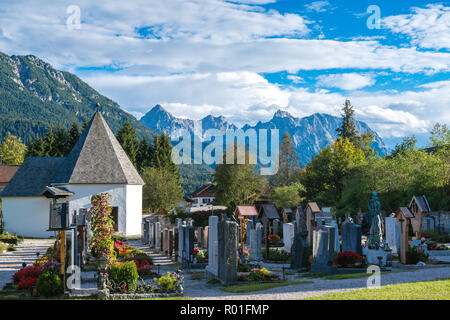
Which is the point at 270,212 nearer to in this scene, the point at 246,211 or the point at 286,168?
the point at 246,211

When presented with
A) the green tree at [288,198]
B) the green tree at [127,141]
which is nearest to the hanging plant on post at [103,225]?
the green tree at [288,198]

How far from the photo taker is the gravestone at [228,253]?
1420 cm

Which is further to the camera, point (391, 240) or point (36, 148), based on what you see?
point (36, 148)

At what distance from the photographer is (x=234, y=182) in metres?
62.1

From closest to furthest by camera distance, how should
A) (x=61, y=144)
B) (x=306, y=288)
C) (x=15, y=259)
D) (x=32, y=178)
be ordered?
1. (x=306, y=288)
2. (x=15, y=259)
3. (x=32, y=178)
4. (x=61, y=144)

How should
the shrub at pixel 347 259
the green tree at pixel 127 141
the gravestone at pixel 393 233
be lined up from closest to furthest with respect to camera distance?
1. the shrub at pixel 347 259
2. the gravestone at pixel 393 233
3. the green tree at pixel 127 141

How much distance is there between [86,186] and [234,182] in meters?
28.8

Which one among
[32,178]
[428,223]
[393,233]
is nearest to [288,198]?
[428,223]

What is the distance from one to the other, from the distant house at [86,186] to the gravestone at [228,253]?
22.7 meters

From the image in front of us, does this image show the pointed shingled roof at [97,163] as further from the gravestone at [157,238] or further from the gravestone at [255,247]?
the gravestone at [255,247]
